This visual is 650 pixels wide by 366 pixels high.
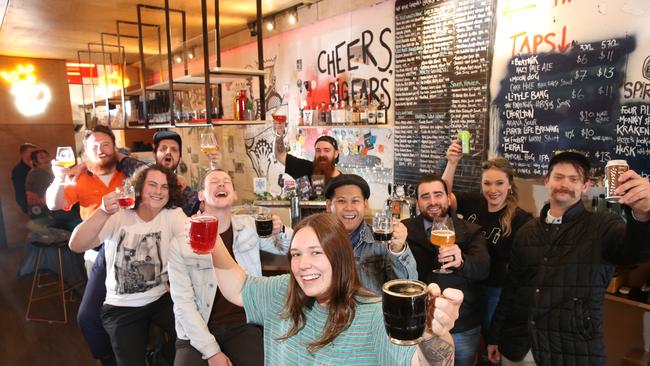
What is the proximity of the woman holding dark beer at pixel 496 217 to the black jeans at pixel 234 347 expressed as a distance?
1453 millimetres

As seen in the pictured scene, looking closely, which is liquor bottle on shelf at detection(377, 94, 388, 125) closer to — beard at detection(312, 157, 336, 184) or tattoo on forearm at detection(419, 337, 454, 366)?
beard at detection(312, 157, 336, 184)

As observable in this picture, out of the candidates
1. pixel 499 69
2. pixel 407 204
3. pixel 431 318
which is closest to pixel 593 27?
pixel 499 69

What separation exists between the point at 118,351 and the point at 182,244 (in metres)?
0.83

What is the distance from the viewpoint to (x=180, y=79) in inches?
177

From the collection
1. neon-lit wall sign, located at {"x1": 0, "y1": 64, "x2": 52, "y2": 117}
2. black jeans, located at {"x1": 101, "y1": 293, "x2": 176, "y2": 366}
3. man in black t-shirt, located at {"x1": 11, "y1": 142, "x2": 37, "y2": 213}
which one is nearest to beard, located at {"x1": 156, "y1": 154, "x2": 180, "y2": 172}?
black jeans, located at {"x1": 101, "y1": 293, "x2": 176, "y2": 366}

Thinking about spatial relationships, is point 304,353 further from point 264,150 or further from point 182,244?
point 264,150

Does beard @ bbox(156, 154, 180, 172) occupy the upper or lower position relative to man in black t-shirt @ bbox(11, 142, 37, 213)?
upper

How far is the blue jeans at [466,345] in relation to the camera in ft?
8.15

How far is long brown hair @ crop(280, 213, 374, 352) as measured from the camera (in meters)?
1.47

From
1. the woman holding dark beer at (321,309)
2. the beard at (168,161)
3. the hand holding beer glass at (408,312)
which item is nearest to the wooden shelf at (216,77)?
the beard at (168,161)

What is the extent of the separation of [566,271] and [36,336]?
15.3 feet

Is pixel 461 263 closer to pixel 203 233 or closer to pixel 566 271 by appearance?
pixel 566 271

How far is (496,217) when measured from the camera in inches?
112

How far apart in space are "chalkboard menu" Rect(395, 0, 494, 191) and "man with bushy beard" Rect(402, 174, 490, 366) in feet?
4.39
